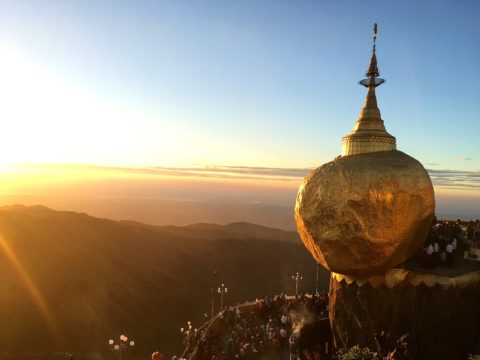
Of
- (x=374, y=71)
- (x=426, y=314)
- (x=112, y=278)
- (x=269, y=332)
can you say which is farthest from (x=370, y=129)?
(x=112, y=278)

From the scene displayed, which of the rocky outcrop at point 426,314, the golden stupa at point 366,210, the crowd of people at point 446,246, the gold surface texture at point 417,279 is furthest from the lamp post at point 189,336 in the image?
the crowd of people at point 446,246

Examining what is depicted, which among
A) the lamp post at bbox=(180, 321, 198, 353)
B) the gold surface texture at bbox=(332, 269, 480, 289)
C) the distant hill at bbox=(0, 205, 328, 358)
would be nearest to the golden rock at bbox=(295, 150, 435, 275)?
the gold surface texture at bbox=(332, 269, 480, 289)

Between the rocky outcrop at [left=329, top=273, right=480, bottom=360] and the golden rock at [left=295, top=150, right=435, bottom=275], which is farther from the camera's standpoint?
the rocky outcrop at [left=329, top=273, right=480, bottom=360]

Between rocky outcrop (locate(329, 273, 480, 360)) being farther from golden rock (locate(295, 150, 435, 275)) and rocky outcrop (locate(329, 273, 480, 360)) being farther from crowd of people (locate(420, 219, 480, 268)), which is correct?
golden rock (locate(295, 150, 435, 275))

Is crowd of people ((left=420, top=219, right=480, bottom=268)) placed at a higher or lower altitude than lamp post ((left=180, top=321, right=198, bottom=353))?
higher

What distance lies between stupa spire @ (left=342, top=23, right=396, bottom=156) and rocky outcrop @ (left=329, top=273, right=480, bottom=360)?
4272 millimetres

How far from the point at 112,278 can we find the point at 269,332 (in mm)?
32999

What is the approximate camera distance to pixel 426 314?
1140cm

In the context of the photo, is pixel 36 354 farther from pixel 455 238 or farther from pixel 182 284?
pixel 455 238

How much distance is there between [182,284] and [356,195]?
133 feet

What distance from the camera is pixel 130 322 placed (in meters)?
38.5

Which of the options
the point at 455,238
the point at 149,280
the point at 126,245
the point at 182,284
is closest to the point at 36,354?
the point at 149,280

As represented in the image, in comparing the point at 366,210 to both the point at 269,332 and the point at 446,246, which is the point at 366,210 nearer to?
the point at 446,246

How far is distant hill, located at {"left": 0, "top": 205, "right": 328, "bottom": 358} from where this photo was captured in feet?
117
